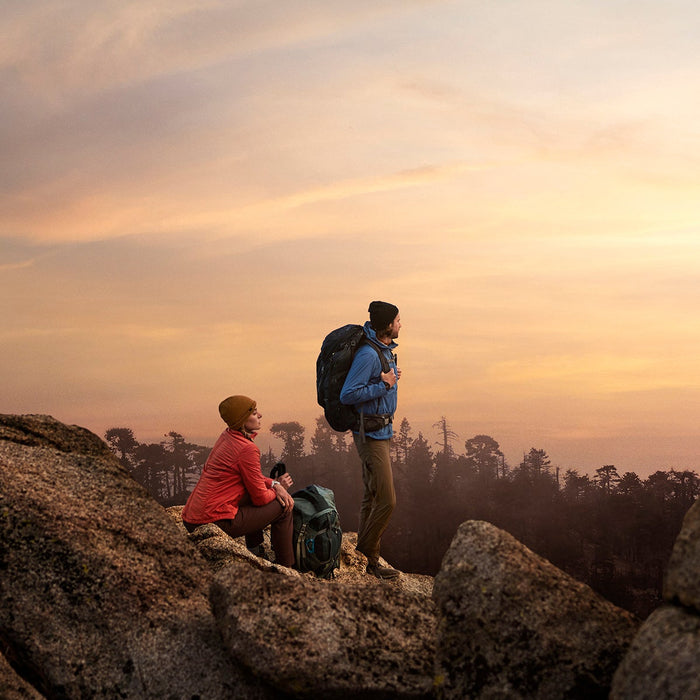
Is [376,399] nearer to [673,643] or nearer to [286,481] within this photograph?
[286,481]

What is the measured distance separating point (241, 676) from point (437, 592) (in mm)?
2101

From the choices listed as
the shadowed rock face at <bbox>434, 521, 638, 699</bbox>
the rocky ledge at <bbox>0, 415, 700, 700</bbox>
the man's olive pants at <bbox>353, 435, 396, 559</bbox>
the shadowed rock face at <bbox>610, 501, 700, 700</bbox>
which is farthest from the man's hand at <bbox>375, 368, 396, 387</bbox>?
the shadowed rock face at <bbox>610, 501, 700, 700</bbox>

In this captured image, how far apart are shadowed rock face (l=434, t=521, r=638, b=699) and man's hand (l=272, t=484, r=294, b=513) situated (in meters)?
5.16

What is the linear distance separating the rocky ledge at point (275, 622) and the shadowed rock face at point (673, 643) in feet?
0.05

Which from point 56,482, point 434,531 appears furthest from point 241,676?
point 434,531

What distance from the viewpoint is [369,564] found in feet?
46.7

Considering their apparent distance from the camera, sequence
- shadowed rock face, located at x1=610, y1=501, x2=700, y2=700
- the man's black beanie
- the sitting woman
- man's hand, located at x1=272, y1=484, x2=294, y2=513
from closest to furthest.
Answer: shadowed rock face, located at x1=610, y1=501, x2=700, y2=700
the sitting woman
man's hand, located at x1=272, y1=484, x2=294, y2=513
the man's black beanie

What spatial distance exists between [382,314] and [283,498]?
351cm

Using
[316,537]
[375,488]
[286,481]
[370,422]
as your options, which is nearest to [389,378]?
[370,422]

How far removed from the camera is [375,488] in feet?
43.0

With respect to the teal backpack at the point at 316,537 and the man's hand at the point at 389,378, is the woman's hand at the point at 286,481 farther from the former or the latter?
the man's hand at the point at 389,378

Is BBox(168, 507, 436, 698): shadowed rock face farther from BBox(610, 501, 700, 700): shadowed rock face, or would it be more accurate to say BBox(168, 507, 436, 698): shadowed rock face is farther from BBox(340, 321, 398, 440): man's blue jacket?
BBox(340, 321, 398, 440): man's blue jacket

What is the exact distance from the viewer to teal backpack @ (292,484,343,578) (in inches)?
499

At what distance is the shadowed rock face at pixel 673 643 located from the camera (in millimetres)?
5270
